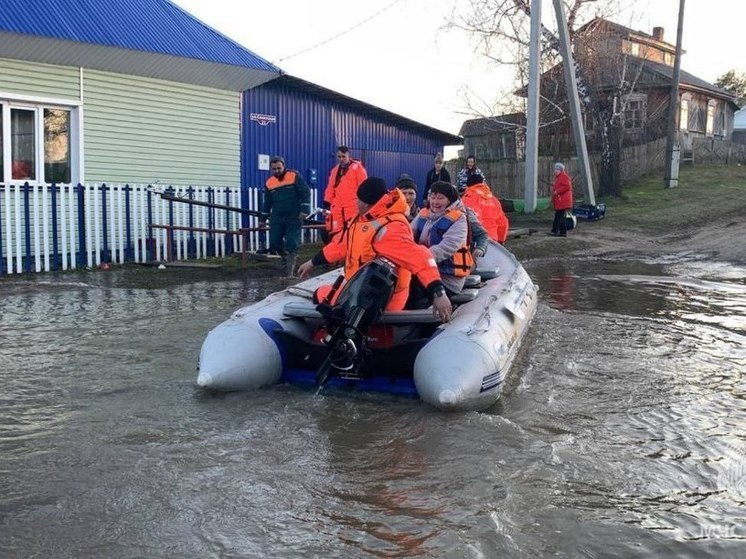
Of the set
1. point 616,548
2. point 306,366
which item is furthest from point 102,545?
point 306,366

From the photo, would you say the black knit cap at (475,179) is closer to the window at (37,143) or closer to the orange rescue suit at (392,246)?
the orange rescue suit at (392,246)

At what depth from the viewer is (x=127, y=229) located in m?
13.6

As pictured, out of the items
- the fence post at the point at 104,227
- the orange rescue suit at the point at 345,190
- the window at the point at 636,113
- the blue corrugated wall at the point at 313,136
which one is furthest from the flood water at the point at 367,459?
the window at the point at 636,113

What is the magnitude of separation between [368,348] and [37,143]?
9.14 metres

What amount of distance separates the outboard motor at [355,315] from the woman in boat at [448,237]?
1.00 meters

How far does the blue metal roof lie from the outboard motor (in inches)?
324

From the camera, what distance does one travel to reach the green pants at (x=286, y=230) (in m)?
12.6

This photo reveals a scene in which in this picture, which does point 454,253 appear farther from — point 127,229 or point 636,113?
point 636,113

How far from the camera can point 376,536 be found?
12.6 ft

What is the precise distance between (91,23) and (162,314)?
20.4ft

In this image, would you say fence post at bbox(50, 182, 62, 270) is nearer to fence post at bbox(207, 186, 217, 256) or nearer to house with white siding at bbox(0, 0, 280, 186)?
house with white siding at bbox(0, 0, 280, 186)

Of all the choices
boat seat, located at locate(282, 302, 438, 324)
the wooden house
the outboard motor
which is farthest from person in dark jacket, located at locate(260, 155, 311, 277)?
the wooden house

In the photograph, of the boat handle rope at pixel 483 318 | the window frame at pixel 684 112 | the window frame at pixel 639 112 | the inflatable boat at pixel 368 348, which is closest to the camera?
the inflatable boat at pixel 368 348

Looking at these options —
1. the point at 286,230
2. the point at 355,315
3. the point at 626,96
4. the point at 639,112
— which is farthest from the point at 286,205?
the point at 639,112
